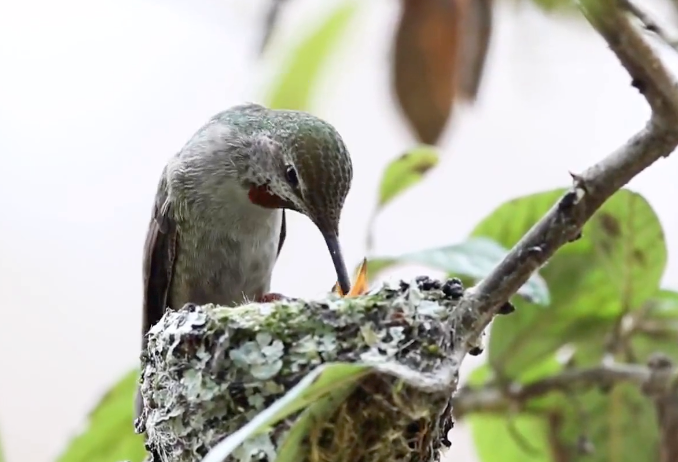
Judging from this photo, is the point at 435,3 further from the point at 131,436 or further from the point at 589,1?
the point at 131,436

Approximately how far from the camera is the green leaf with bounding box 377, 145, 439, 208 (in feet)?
5.85

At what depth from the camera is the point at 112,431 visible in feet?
6.34

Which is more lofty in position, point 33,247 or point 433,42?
point 433,42

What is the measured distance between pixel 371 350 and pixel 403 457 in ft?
0.52

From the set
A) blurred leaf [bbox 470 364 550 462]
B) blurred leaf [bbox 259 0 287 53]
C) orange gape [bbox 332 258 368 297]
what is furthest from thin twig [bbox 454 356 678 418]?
blurred leaf [bbox 259 0 287 53]

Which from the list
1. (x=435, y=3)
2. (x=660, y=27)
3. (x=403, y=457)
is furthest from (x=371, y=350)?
(x=435, y=3)

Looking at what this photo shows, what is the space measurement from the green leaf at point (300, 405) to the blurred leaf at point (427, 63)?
72 cm

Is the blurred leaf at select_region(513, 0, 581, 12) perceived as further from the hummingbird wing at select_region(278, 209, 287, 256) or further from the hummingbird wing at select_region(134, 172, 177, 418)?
the hummingbird wing at select_region(278, 209, 287, 256)

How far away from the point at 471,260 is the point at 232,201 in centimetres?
58

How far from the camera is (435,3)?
162 cm

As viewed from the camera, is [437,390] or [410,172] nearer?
[437,390]

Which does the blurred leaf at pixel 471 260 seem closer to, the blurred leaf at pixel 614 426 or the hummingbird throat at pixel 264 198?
the hummingbird throat at pixel 264 198

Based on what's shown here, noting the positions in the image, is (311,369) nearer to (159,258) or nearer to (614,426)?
(159,258)

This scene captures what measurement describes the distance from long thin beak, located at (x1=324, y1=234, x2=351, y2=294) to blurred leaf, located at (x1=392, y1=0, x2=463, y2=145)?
10.7 inches
